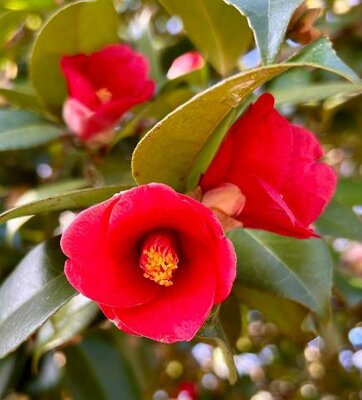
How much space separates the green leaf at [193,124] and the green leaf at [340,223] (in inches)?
15.8

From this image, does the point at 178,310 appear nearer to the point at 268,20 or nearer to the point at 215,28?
the point at 268,20

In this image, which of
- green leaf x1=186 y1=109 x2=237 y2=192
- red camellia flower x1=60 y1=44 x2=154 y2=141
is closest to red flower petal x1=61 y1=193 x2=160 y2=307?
green leaf x1=186 y1=109 x2=237 y2=192

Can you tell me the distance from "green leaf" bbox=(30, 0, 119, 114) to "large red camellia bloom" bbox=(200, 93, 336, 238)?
348mm

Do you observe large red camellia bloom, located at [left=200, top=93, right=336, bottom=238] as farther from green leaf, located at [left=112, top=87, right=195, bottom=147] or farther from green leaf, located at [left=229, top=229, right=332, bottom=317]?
green leaf, located at [left=112, top=87, right=195, bottom=147]

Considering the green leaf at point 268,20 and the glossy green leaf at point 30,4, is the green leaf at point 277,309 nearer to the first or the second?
the green leaf at point 268,20

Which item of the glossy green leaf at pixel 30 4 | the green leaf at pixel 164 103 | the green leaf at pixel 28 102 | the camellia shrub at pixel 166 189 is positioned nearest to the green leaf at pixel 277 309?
the camellia shrub at pixel 166 189

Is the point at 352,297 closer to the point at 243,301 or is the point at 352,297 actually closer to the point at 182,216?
the point at 243,301

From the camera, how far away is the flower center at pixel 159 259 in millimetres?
581

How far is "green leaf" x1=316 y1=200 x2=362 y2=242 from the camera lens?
0.97 metres

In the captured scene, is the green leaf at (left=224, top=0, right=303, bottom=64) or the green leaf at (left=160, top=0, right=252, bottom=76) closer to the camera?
the green leaf at (left=224, top=0, right=303, bottom=64)

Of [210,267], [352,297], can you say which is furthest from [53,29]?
[352,297]

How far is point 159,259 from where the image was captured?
0.58 metres

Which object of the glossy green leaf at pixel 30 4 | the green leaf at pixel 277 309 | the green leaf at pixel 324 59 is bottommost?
the green leaf at pixel 277 309

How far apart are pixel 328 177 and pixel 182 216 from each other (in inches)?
7.5
